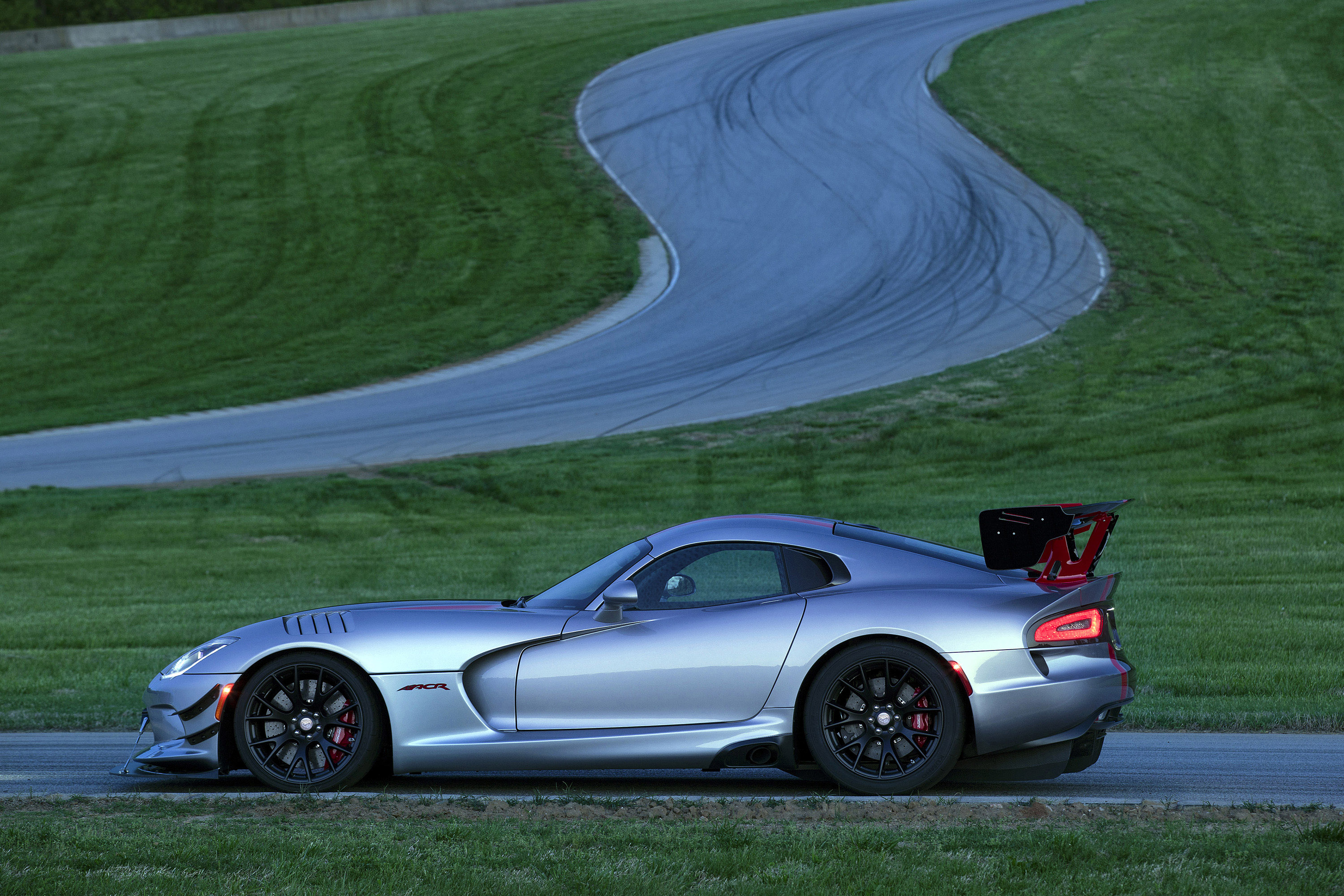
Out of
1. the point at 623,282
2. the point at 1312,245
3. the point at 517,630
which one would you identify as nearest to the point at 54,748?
the point at 517,630

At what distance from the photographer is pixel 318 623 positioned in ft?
21.2

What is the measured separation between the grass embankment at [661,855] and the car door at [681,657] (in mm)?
626

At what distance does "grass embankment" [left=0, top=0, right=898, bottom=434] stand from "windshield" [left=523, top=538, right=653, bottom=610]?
18.3 m

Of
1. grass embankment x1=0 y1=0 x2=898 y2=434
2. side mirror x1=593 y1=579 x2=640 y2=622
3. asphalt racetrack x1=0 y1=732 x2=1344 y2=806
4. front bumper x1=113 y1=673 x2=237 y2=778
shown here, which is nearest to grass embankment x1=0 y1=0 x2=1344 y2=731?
asphalt racetrack x1=0 y1=732 x2=1344 y2=806

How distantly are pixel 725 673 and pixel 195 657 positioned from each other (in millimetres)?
2467

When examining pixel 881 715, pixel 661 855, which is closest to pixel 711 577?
pixel 881 715

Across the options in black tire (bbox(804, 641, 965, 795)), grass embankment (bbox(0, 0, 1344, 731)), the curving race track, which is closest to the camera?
black tire (bbox(804, 641, 965, 795))

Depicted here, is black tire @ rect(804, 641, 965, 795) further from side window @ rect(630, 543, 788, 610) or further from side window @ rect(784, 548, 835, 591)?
side window @ rect(630, 543, 788, 610)

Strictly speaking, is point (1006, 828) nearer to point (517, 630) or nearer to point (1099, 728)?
point (1099, 728)

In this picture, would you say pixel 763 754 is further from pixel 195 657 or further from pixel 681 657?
pixel 195 657

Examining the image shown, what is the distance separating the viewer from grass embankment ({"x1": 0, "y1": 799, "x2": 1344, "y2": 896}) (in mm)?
4504

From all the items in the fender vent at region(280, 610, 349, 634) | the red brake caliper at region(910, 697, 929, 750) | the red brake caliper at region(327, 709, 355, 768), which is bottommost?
the red brake caliper at region(910, 697, 929, 750)

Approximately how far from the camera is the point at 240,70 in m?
48.5

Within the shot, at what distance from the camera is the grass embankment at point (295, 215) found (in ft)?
87.5
